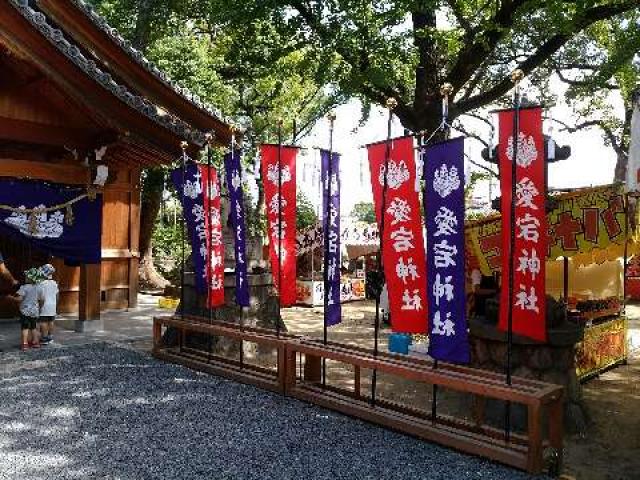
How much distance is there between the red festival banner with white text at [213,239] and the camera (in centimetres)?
934

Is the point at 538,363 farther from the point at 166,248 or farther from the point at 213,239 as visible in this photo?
the point at 166,248

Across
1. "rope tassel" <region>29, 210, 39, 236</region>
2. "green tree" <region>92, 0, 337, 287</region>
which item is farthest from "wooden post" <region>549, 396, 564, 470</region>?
"green tree" <region>92, 0, 337, 287</region>

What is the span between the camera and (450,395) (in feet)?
28.8

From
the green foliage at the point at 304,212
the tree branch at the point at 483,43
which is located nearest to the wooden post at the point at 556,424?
the tree branch at the point at 483,43

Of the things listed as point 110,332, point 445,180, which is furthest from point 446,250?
point 110,332

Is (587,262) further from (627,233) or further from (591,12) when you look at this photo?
(591,12)

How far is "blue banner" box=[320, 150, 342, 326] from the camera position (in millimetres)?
7531

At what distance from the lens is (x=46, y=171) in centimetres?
1042

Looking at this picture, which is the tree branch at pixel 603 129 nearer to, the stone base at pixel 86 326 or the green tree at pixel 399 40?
the green tree at pixel 399 40

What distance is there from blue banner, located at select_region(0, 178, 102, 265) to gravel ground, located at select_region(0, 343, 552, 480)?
2980 millimetres

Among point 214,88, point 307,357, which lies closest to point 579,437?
point 307,357

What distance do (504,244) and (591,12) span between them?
887cm

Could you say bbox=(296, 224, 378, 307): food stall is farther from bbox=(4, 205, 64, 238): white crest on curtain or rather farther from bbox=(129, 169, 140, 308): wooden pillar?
bbox=(4, 205, 64, 238): white crest on curtain

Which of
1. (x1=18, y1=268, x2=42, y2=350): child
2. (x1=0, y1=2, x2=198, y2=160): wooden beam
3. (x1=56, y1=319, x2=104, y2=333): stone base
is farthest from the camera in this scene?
(x1=56, y1=319, x2=104, y2=333): stone base
